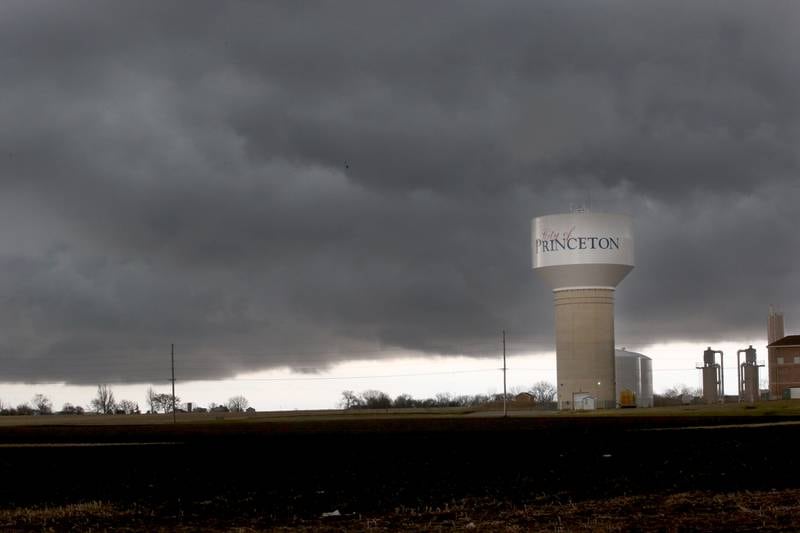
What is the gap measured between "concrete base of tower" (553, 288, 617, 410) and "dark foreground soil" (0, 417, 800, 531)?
65985 mm

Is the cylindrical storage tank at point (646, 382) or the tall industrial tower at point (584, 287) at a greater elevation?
the tall industrial tower at point (584, 287)

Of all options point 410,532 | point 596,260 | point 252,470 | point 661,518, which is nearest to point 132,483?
point 252,470

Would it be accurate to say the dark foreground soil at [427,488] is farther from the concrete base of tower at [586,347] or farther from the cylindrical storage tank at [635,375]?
the cylindrical storage tank at [635,375]

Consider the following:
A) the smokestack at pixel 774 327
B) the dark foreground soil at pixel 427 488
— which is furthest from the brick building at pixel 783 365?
the dark foreground soil at pixel 427 488

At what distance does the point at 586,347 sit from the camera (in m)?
112

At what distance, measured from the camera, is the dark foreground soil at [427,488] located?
19.7 m

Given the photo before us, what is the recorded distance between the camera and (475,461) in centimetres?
3500

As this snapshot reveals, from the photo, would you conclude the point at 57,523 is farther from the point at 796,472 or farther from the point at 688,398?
the point at 688,398

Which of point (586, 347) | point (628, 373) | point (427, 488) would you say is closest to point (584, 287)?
point (586, 347)

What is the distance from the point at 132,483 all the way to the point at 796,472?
1647cm

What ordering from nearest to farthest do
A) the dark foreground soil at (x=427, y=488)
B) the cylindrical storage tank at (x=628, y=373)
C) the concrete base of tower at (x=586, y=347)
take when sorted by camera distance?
the dark foreground soil at (x=427, y=488)
the concrete base of tower at (x=586, y=347)
the cylindrical storage tank at (x=628, y=373)

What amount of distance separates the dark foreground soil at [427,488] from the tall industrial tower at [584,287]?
212 ft

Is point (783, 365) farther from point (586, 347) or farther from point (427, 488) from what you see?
point (427, 488)

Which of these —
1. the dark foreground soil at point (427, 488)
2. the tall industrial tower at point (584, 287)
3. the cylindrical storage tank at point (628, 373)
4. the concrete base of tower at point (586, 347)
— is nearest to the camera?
the dark foreground soil at point (427, 488)
